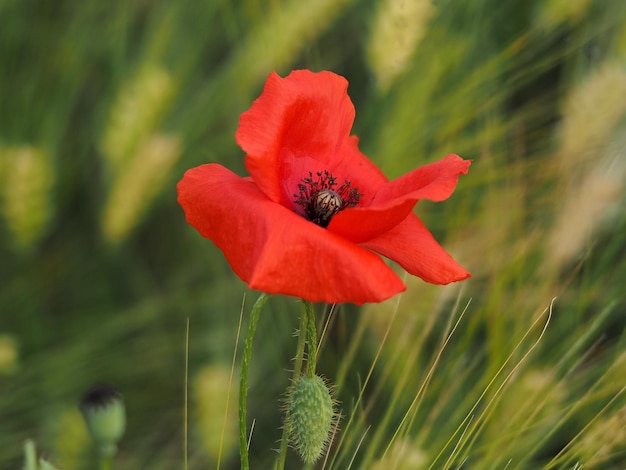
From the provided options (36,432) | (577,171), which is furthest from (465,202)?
(36,432)

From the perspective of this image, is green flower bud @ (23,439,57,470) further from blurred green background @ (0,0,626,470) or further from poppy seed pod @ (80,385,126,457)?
blurred green background @ (0,0,626,470)

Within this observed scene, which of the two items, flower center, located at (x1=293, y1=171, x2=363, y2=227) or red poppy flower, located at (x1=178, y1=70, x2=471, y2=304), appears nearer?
red poppy flower, located at (x1=178, y1=70, x2=471, y2=304)

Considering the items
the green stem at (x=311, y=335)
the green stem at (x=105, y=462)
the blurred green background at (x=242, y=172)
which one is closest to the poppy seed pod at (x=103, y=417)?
the green stem at (x=105, y=462)

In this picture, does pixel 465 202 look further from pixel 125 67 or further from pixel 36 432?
pixel 36 432

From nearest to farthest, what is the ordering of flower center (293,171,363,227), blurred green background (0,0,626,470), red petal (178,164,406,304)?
red petal (178,164,406,304), flower center (293,171,363,227), blurred green background (0,0,626,470)

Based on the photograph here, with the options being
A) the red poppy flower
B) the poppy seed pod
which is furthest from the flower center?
the poppy seed pod

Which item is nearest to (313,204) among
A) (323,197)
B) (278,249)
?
(323,197)

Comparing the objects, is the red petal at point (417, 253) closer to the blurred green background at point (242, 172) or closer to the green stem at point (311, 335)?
the green stem at point (311, 335)
